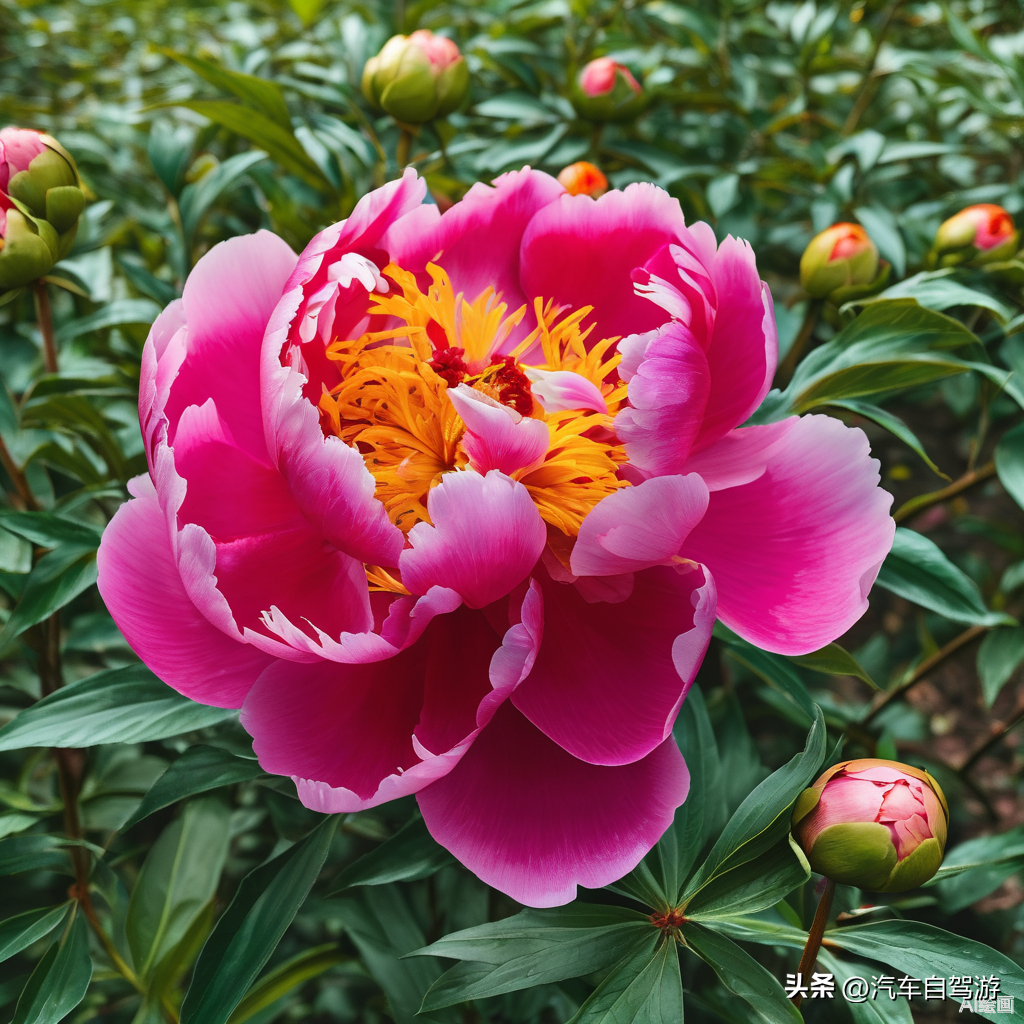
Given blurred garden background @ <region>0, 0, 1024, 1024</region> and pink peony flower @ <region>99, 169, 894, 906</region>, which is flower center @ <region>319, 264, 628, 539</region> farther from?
blurred garden background @ <region>0, 0, 1024, 1024</region>

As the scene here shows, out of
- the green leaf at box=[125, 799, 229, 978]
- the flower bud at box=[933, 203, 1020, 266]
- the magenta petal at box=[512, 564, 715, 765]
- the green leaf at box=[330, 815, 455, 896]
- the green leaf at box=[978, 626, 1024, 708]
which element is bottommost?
the green leaf at box=[978, 626, 1024, 708]

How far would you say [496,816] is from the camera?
61 centimetres

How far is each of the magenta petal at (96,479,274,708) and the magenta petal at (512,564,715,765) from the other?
0.67 ft

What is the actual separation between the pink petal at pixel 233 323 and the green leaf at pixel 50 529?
0.20m

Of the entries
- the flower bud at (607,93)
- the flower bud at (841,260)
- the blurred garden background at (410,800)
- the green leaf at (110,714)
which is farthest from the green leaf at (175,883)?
the flower bud at (607,93)

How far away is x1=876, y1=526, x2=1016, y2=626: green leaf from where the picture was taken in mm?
850

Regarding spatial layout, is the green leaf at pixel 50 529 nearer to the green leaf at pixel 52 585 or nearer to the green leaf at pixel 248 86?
the green leaf at pixel 52 585

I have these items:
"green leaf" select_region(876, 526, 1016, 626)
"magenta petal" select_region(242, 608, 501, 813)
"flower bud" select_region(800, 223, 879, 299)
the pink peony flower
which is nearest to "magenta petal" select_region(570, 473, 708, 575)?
the pink peony flower

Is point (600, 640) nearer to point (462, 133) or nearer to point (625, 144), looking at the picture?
point (625, 144)

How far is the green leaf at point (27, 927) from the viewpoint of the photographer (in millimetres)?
764

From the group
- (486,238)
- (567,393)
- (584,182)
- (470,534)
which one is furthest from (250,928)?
(584,182)

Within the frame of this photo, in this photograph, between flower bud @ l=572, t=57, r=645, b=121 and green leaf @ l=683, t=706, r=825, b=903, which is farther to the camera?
flower bud @ l=572, t=57, r=645, b=121

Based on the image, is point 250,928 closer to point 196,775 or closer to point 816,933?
point 196,775

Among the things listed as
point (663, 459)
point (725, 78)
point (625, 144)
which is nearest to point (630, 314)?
point (663, 459)
